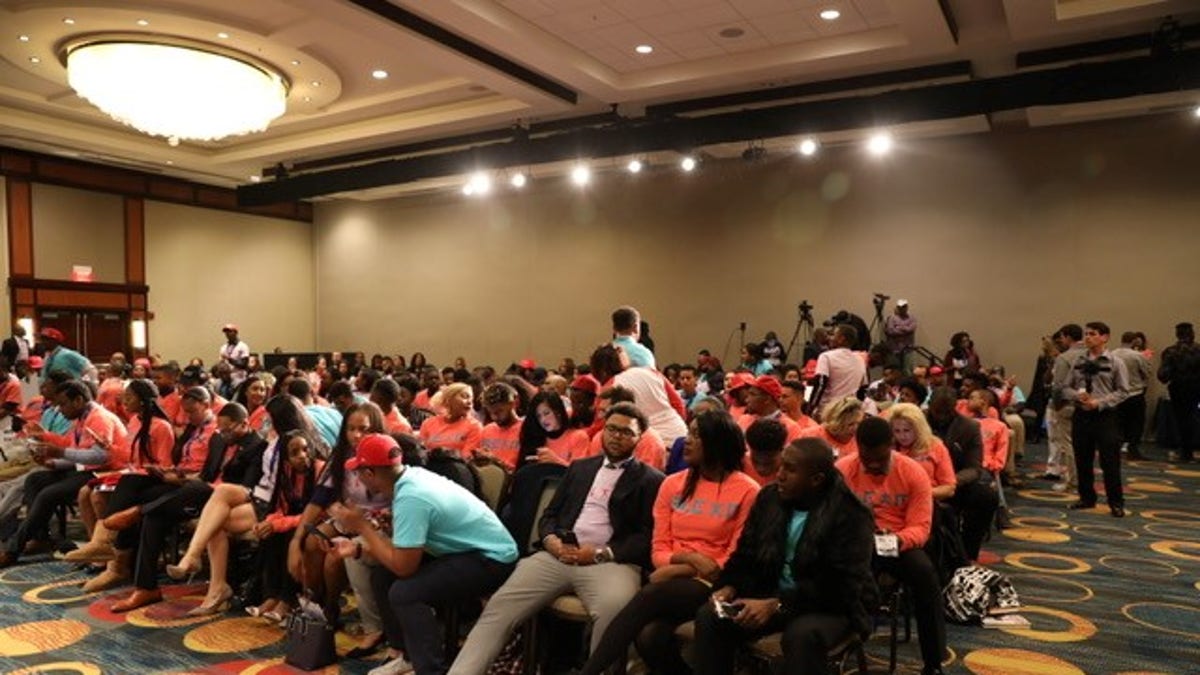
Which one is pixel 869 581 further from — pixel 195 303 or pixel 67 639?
pixel 195 303

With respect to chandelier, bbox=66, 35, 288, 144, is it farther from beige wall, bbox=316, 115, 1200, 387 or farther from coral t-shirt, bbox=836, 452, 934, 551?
coral t-shirt, bbox=836, 452, 934, 551

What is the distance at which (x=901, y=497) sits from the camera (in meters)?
3.41

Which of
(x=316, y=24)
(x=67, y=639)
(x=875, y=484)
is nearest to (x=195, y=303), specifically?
(x=316, y=24)

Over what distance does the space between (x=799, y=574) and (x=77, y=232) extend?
46.6 feet

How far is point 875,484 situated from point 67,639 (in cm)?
386

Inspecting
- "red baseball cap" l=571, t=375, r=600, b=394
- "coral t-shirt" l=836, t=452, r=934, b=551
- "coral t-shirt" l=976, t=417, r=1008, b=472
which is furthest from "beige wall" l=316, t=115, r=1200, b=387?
"coral t-shirt" l=836, t=452, r=934, b=551

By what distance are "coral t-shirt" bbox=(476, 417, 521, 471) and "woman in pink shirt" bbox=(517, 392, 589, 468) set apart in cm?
30

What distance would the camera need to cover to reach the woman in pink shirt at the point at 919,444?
3.99 meters

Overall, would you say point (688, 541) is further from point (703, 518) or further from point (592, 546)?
point (592, 546)

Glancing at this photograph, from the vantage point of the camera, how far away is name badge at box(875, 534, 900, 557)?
3.14 m

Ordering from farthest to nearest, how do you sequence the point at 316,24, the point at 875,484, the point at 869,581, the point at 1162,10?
the point at 316,24 < the point at 1162,10 < the point at 875,484 < the point at 869,581

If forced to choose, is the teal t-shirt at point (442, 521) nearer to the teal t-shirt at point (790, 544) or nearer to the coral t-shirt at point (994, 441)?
the teal t-shirt at point (790, 544)

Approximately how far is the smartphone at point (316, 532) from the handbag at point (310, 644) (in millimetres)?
350

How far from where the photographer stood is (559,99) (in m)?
9.51
